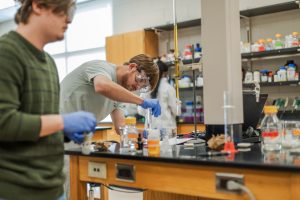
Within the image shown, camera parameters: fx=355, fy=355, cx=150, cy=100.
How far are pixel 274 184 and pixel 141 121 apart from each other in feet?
12.3

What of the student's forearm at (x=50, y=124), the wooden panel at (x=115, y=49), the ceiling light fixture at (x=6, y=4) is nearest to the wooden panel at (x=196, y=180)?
the student's forearm at (x=50, y=124)

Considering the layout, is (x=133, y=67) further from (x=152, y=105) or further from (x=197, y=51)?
(x=197, y=51)

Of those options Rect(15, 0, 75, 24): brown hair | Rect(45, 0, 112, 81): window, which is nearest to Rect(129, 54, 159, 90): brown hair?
Rect(15, 0, 75, 24): brown hair

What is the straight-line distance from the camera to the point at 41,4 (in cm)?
112

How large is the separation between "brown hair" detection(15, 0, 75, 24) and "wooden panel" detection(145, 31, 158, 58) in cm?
406

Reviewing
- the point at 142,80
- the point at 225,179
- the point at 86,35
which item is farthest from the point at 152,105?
the point at 86,35

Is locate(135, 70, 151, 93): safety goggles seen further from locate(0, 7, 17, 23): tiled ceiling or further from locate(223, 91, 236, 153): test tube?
locate(0, 7, 17, 23): tiled ceiling

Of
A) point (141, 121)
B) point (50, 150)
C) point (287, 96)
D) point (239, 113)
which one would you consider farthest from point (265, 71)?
point (50, 150)

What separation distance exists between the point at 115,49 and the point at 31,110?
442 centimetres

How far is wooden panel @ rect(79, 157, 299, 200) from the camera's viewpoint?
1186 millimetres

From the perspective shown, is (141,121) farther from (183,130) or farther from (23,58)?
(23,58)

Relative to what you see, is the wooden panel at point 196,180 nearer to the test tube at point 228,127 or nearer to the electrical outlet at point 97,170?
the electrical outlet at point 97,170

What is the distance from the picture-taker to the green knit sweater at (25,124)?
1.03m

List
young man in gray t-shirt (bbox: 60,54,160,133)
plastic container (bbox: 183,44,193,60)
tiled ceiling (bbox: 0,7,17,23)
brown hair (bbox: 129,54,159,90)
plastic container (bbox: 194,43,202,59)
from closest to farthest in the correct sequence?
1. young man in gray t-shirt (bbox: 60,54,160,133)
2. brown hair (bbox: 129,54,159,90)
3. plastic container (bbox: 194,43,202,59)
4. plastic container (bbox: 183,44,193,60)
5. tiled ceiling (bbox: 0,7,17,23)
